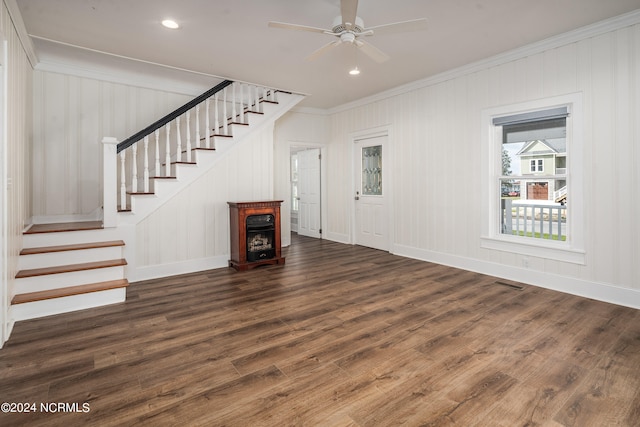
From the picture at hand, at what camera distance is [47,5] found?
3029 millimetres

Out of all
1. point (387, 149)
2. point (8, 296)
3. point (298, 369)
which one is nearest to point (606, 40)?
point (387, 149)

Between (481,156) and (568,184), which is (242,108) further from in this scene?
(568,184)

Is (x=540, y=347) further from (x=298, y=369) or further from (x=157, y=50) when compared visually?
(x=157, y=50)

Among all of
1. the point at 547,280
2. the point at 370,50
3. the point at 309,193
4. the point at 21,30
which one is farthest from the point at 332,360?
the point at 309,193

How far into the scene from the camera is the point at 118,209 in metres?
4.27

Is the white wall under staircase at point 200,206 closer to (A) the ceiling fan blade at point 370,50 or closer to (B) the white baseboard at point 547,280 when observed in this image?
(A) the ceiling fan blade at point 370,50

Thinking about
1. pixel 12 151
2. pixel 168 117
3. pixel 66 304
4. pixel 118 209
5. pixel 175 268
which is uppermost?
pixel 168 117

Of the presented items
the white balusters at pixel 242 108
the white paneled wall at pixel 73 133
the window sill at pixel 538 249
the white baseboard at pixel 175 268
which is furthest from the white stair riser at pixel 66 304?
the window sill at pixel 538 249

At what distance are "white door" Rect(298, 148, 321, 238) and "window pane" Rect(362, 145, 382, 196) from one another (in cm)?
123

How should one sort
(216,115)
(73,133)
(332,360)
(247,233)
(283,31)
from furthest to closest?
(216,115)
(247,233)
(73,133)
(283,31)
(332,360)

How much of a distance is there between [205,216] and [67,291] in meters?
2.00

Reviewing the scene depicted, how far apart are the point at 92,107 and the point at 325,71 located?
129 inches

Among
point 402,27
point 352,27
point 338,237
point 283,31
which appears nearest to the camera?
point 402,27

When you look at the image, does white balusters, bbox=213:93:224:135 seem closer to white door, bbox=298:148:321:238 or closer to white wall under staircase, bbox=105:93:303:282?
white wall under staircase, bbox=105:93:303:282
